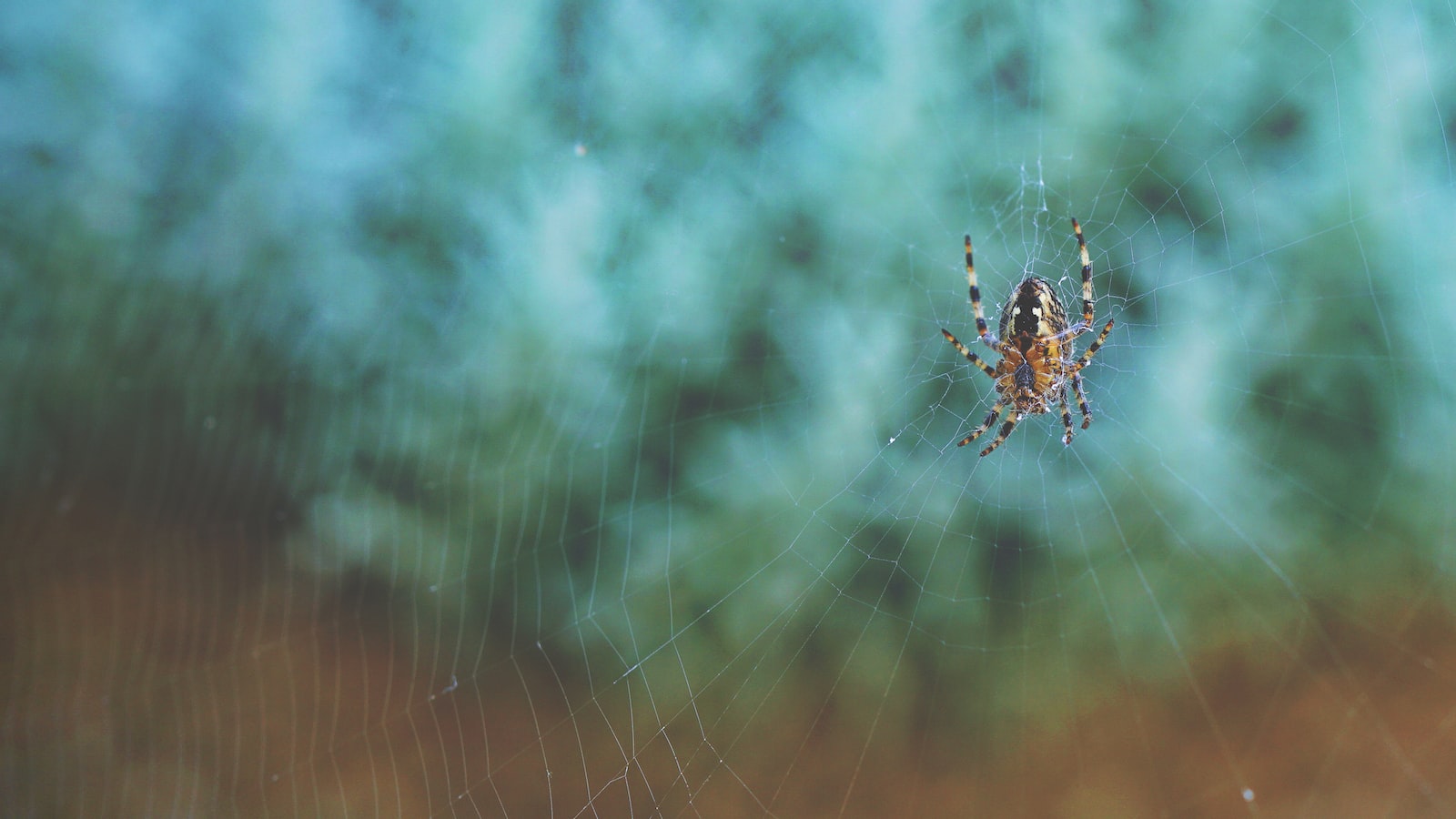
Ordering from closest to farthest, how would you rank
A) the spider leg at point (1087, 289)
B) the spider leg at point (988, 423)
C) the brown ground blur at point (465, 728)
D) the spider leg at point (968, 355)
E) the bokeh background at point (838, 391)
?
1. the brown ground blur at point (465, 728)
2. the bokeh background at point (838, 391)
3. the spider leg at point (968, 355)
4. the spider leg at point (1087, 289)
5. the spider leg at point (988, 423)

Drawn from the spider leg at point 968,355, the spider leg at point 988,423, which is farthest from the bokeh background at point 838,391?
the spider leg at point 968,355

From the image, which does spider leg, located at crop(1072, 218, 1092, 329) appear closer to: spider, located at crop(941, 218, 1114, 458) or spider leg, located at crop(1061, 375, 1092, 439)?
spider, located at crop(941, 218, 1114, 458)

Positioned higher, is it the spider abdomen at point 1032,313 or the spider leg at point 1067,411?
the spider abdomen at point 1032,313

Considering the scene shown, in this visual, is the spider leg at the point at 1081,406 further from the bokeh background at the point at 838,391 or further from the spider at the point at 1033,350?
the bokeh background at the point at 838,391

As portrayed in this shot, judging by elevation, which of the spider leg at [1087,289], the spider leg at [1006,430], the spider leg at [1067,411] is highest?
the spider leg at [1087,289]

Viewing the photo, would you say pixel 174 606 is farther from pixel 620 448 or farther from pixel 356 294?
pixel 620 448

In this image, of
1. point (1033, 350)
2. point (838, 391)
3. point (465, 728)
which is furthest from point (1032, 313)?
point (465, 728)

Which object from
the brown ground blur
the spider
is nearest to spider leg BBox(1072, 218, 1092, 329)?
the spider
